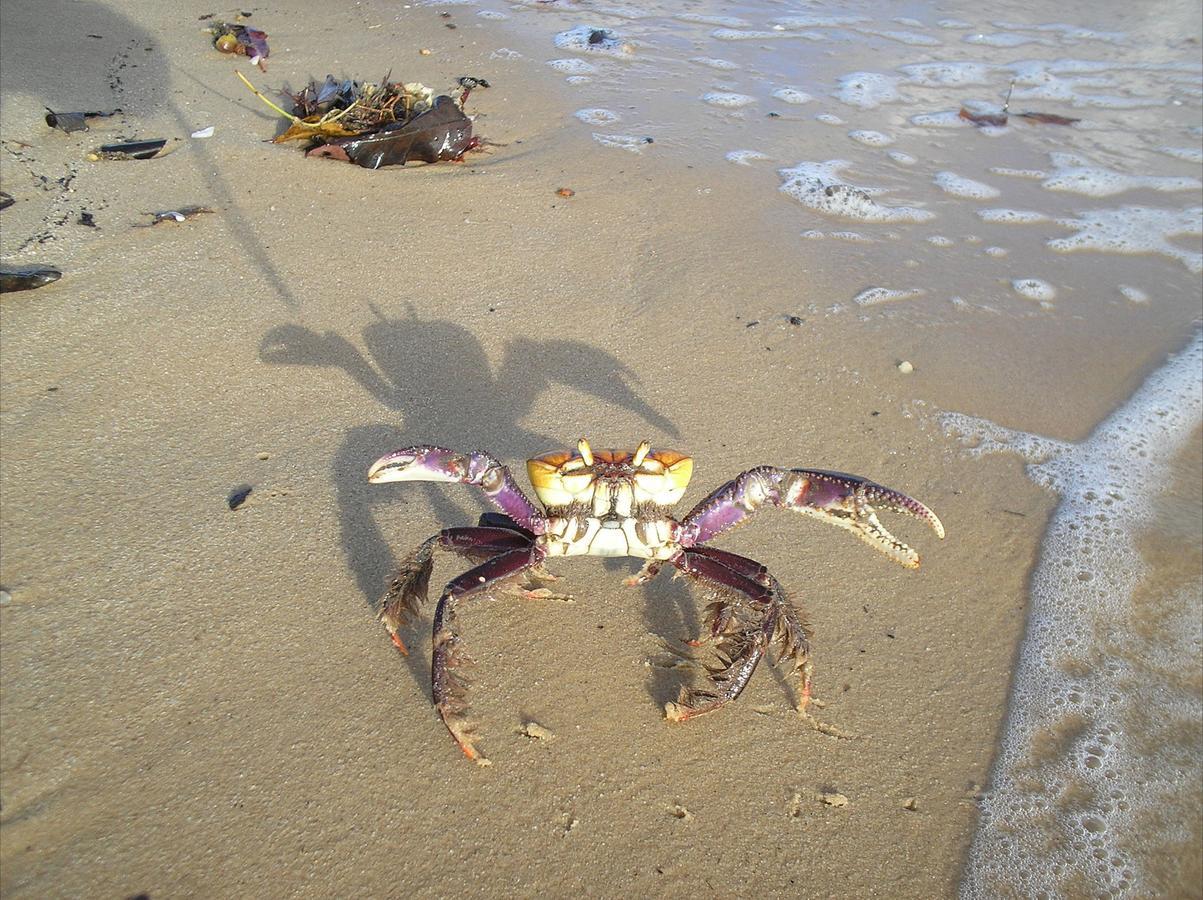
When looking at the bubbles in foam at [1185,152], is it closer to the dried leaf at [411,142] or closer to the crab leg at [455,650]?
the dried leaf at [411,142]

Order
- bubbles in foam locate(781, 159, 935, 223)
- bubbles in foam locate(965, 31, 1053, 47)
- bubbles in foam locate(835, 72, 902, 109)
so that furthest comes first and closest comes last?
bubbles in foam locate(965, 31, 1053, 47), bubbles in foam locate(835, 72, 902, 109), bubbles in foam locate(781, 159, 935, 223)

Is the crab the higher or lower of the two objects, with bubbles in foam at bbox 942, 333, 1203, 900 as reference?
higher

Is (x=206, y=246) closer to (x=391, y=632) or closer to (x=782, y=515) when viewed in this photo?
(x=391, y=632)

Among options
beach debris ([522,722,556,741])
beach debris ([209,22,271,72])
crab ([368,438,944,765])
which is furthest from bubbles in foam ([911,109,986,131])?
beach debris ([522,722,556,741])

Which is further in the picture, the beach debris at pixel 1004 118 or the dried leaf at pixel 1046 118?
the dried leaf at pixel 1046 118

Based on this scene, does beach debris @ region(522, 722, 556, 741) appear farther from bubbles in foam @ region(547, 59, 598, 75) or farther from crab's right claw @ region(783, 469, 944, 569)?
bubbles in foam @ region(547, 59, 598, 75)

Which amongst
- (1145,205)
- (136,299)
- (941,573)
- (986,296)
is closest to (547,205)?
(136,299)

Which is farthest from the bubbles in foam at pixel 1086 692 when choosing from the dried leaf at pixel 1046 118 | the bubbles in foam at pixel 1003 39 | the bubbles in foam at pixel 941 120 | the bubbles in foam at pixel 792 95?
the bubbles in foam at pixel 1003 39

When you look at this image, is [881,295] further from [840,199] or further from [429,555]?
[429,555]
